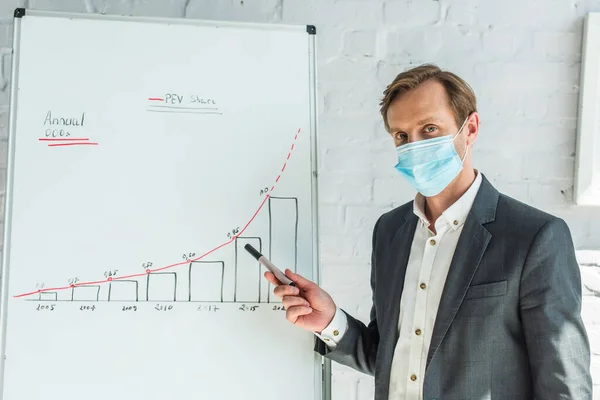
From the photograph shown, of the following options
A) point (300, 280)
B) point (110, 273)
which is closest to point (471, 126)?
point (300, 280)

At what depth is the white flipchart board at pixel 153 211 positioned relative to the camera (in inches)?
54.4

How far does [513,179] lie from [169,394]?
3.63 feet

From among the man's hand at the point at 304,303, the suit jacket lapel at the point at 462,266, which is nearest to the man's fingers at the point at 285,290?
the man's hand at the point at 304,303

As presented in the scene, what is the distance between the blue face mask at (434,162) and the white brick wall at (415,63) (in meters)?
0.48

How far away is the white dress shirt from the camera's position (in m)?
1.31

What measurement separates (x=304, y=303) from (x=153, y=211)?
0.39 m

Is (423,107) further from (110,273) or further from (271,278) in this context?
(110,273)

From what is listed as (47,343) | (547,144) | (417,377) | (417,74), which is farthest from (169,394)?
(547,144)

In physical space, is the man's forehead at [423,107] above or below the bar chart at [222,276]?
above

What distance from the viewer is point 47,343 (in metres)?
1.37

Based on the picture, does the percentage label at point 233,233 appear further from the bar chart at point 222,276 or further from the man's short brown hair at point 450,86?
the man's short brown hair at point 450,86

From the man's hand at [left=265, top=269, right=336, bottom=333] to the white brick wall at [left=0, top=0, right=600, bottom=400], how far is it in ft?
1.24

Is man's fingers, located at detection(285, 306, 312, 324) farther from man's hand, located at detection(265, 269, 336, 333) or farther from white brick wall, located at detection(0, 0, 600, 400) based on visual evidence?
white brick wall, located at detection(0, 0, 600, 400)

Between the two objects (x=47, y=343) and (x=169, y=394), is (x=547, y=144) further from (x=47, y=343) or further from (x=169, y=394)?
(x=47, y=343)
